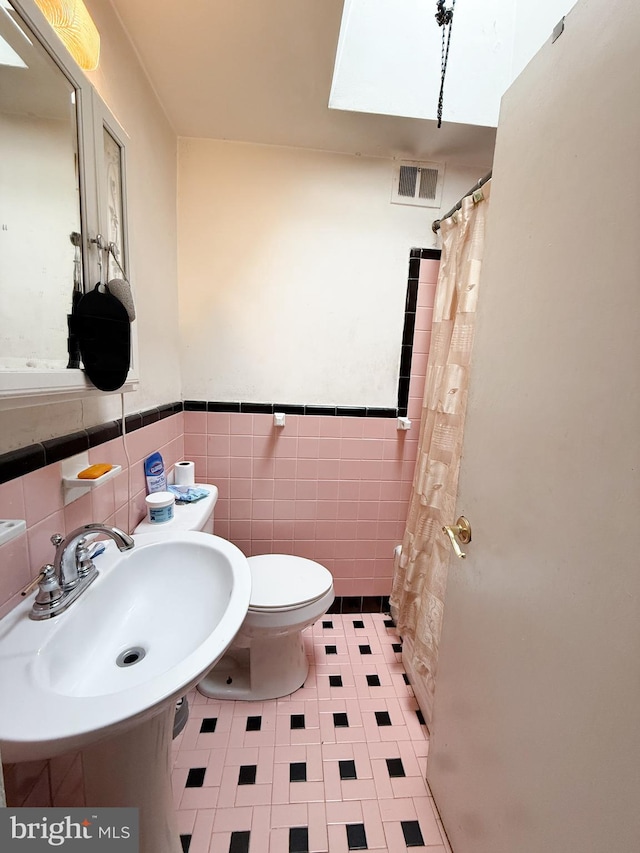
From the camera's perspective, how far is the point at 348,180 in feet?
5.02

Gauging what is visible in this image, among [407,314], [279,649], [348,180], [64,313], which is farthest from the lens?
[407,314]

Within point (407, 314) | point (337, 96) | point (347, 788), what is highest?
point (337, 96)

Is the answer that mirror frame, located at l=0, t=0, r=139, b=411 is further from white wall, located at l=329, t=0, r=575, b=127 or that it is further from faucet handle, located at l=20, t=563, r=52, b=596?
white wall, located at l=329, t=0, r=575, b=127

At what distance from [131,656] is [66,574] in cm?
25

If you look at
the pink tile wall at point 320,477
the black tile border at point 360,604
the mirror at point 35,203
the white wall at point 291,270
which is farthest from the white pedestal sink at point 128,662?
the black tile border at point 360,604

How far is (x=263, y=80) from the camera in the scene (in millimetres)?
1154

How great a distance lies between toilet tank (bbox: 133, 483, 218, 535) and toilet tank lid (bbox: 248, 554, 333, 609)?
12.0 inches

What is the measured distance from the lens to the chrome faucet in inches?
25.6

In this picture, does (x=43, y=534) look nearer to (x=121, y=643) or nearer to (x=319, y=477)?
(x=121, y=643)

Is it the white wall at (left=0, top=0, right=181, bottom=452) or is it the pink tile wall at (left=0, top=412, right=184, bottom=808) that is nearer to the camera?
the pink tile wall at (left=0, top=412, right=184, bottom=808)

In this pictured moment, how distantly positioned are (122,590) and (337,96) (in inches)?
69.8

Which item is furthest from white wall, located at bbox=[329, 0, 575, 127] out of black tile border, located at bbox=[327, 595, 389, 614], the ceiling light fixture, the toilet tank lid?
black tile border, located at bbox=[327, 595, 389, 614]

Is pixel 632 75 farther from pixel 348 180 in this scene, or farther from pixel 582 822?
pixel 348 180

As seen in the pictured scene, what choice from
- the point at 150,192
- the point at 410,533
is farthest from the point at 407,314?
the point at 150,192
